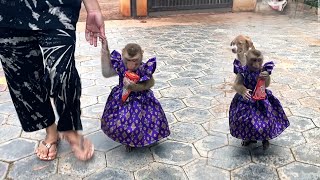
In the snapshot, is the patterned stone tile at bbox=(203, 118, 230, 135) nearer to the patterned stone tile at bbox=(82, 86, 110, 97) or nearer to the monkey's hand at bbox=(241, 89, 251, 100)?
the monkey's hand at bbox=(241, 89, 251, 100)

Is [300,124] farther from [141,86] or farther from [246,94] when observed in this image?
[141,86]

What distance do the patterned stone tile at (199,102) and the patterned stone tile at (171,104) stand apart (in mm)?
75

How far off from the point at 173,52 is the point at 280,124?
344cm

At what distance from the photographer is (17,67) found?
247 centimetres

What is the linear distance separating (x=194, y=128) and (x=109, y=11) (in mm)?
7744

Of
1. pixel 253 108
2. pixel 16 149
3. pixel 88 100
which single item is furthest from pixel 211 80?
pixel 16 149

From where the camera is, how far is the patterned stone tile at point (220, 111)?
3.70m

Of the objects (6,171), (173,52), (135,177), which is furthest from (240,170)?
(173,52)

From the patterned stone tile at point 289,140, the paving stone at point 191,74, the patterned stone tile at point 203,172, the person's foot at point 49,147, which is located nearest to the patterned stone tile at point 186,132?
the patterned stone tile at point 203,172

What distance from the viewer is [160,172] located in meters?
2.73

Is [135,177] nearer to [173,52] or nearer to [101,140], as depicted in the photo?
[101,140]

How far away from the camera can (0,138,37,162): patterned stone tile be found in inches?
115

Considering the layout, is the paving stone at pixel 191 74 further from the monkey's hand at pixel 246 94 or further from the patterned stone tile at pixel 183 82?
the monkey's hand at pixel 246 94

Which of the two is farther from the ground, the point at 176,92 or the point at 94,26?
the point at 94,26
